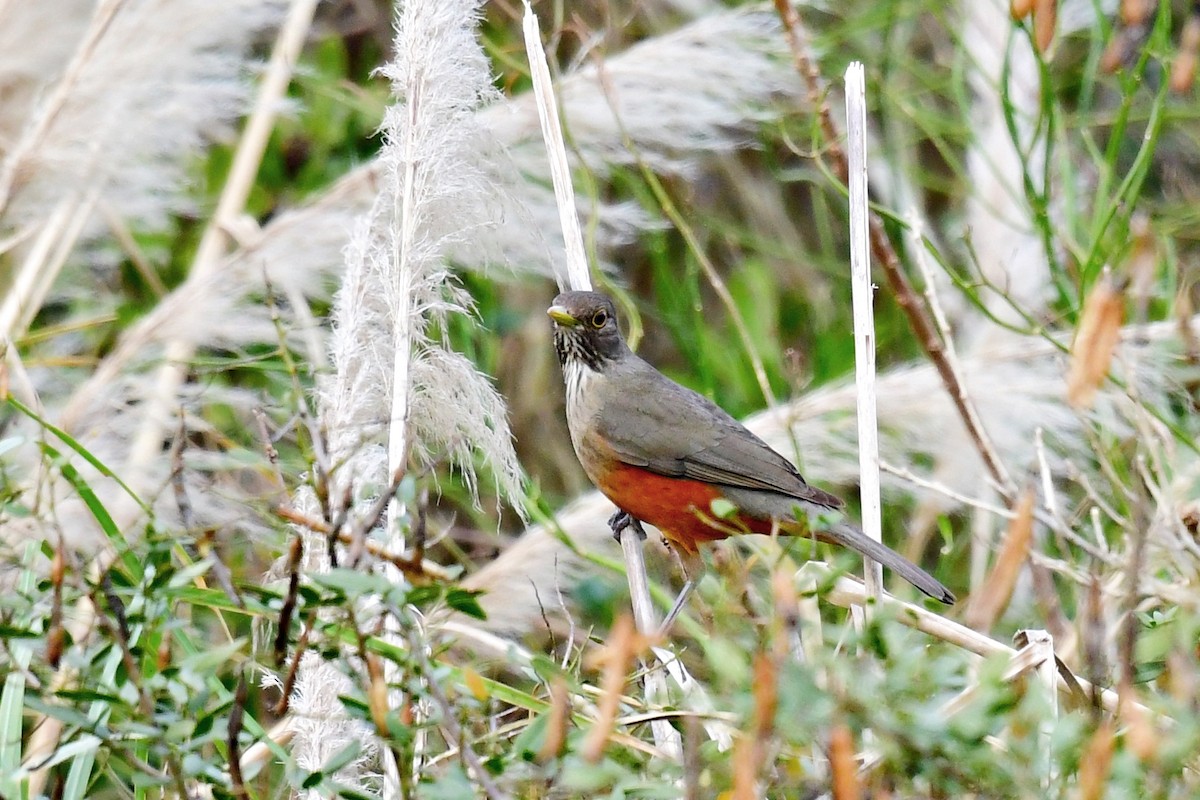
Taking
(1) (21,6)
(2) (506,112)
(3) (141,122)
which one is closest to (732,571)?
(2) (506,112)

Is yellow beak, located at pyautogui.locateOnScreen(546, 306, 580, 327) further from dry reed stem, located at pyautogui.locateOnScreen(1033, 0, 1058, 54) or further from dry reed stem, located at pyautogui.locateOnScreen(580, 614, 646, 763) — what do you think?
dry reed stem, located at pyautogui.locateOnScreen(580, 614, 646, 763)

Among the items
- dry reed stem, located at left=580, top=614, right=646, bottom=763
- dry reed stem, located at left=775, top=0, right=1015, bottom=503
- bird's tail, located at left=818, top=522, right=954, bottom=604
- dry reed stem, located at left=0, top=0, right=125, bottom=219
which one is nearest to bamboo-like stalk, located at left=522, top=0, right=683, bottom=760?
bird's tail, located at left=818, top=522, right=954, bottom=604

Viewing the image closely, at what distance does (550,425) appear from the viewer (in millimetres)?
5957

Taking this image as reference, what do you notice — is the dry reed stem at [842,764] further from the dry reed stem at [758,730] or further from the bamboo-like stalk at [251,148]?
the bamboo-like stalk at [251,148]

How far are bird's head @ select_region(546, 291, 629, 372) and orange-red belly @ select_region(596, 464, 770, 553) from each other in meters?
0.43

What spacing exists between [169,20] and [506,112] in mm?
981

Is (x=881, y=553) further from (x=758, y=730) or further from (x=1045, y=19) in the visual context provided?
(x=758, y=730)

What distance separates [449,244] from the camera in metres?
2.85

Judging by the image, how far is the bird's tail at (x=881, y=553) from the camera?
2912mm

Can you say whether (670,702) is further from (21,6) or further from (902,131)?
(902,131)

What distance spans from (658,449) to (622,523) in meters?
0.40

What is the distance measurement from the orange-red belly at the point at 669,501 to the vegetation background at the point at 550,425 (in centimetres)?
9

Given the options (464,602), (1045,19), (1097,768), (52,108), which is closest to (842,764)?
(1097,768)

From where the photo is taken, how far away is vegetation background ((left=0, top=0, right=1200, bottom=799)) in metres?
1.65
